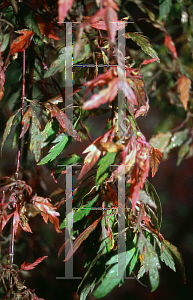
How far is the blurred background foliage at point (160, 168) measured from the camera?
59 centimetres

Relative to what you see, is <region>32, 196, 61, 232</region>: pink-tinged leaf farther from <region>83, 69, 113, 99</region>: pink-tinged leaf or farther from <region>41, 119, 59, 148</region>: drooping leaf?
<region>83, 69, 113, 99</region>: pink-tinged leaf

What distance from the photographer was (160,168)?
2.72 feet

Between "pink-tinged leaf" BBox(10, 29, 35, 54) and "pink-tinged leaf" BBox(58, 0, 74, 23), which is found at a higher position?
"pink-tinged leaf" BBox(10, 29, 35, 54)

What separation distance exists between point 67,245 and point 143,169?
0.18 m

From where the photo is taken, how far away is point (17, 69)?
529 millimetres

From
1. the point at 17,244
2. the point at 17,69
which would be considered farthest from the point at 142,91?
the point at 17,244

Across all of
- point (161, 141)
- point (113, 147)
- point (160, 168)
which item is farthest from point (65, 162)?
point (160, 168)

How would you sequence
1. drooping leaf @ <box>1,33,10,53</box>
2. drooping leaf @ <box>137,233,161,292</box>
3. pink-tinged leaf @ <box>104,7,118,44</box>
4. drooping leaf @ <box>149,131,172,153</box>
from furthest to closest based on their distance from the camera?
1. drooping leaf @ <box>149,131,172,153</box>
2. drooping leaf @ <box>1,33,10,53</box>
3. drooping leaf @ <box>137,233,161,292</box>
4. pink-tinged leaf @ <box>104,7,118,44</box>

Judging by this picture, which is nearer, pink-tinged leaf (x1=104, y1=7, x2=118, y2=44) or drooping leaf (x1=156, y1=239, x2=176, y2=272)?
pink-tinged leaf (x1=104, y1=7, x2=118, y2=44)

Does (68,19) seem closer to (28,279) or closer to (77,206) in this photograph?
(77,206)

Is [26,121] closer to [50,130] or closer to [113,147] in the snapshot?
[50,130]

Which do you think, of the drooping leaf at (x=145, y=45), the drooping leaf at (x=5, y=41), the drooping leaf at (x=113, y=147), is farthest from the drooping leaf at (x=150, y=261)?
the drooping leaf at (x=5, y=41)

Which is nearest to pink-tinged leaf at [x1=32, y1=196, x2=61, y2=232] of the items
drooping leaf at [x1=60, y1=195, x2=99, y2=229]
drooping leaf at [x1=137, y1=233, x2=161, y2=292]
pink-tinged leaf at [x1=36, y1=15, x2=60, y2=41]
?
drooping leaf at [x1=60, y1=195, x2=99, y2=229]

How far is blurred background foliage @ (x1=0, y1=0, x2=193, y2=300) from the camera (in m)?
0.59
